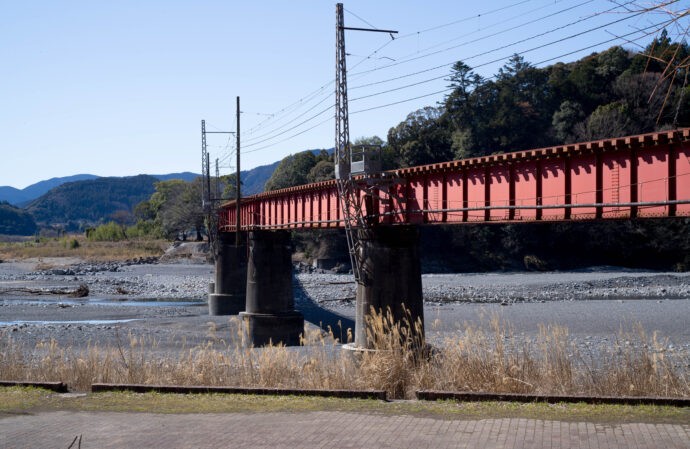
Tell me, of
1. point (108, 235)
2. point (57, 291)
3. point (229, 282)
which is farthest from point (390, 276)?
point (108, 235)

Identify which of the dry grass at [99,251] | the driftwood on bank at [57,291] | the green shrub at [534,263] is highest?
the dry grass at [99,251]

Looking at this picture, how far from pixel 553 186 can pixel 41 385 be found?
13.6m

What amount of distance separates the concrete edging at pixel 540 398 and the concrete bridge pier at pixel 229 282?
121ft

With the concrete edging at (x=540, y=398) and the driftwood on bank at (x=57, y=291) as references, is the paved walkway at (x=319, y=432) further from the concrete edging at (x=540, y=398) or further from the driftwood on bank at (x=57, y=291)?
the driftwood on bank at (x=57, y=291)

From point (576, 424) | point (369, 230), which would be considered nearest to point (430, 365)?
point (576, 424)

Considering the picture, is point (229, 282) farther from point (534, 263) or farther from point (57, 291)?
point (534, 263)

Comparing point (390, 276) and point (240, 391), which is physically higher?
point (390, 276)

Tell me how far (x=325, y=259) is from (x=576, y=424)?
76.6 m

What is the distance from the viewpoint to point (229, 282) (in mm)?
49625

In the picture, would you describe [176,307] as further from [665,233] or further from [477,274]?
[665,233]

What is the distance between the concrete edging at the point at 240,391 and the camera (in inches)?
512

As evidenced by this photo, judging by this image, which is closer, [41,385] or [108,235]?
[41,385]

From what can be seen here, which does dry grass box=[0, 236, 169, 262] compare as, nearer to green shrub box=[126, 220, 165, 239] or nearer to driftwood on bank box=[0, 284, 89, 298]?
green shrub box=[126, 220, 165, 239]

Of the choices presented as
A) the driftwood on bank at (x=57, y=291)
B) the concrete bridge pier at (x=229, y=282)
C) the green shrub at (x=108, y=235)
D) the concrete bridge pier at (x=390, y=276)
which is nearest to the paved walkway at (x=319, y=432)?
the concrete bridge pier at (x=390, y=276)
